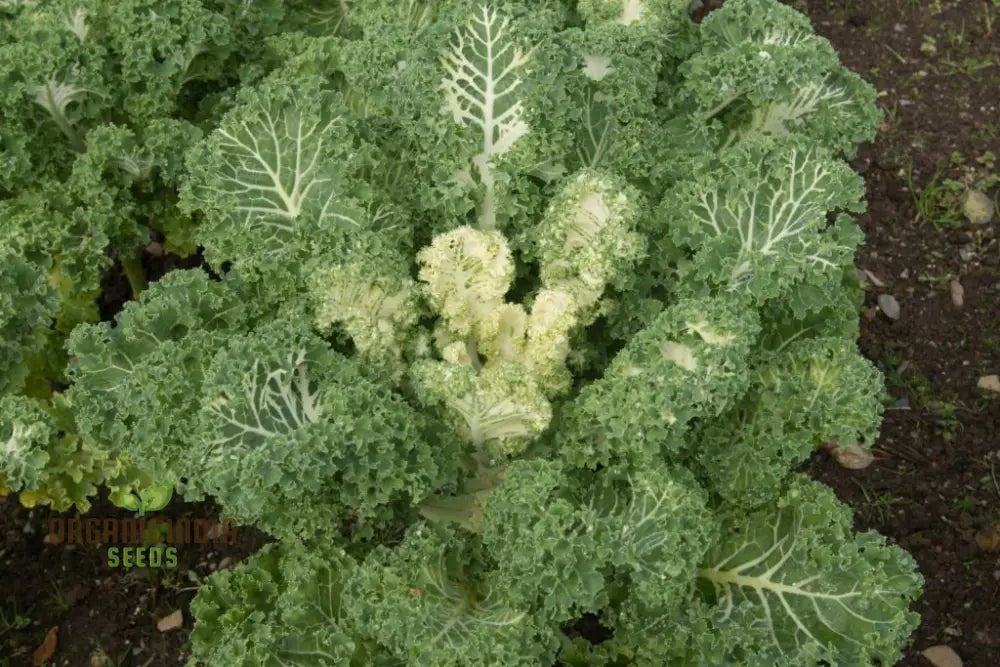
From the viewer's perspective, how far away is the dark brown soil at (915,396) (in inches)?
211

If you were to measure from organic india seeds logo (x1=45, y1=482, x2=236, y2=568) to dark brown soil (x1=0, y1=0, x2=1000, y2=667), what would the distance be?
0.06 m

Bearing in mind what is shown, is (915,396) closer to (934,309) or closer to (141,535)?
(934,309)

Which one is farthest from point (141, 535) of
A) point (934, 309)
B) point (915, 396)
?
point (934, 309)

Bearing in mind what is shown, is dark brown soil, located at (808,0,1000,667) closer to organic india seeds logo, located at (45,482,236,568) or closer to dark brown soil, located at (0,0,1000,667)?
dark brown soil, located at (0,0,1000,667)

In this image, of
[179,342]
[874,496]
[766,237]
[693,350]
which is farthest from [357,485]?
[874,496]

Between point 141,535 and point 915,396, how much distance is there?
4.39 metres

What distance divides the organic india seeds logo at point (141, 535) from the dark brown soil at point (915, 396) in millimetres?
57

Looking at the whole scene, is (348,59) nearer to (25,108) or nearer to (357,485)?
(25,108)

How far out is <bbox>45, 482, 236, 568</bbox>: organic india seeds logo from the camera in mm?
5441

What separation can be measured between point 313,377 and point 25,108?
2198mm

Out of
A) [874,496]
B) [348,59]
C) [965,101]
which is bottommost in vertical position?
[874,496]

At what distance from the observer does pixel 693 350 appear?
12.2 ft

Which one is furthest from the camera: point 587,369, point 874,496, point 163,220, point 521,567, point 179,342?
point 874,496

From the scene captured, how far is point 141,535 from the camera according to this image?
18.0 feet
